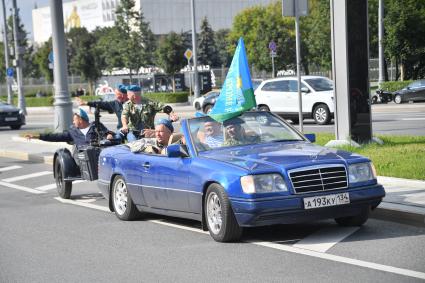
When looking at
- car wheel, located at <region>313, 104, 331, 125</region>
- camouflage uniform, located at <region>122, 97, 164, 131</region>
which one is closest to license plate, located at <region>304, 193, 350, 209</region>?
camouflage uniform, located at <region>122, 97, 164, 131</region>

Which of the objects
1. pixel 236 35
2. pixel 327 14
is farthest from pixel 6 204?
pixel 236 35

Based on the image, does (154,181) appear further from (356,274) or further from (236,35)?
(236,35)

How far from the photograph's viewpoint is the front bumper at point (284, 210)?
7.91 metres

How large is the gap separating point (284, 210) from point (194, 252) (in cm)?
102

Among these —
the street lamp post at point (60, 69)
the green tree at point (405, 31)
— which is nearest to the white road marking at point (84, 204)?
the street lamp post at point (60, 69)

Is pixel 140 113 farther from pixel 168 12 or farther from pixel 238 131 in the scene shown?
pixel 168 12

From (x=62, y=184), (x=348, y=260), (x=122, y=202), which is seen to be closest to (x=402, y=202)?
(x=348, y=260)

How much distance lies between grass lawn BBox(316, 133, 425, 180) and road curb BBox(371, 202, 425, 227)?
2102 mm

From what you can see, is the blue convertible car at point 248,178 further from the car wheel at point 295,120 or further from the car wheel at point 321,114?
the car wheel at point 295,120

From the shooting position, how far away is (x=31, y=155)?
21.4 metres

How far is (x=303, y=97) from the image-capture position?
27.3m

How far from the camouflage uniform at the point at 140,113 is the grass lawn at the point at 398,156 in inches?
148

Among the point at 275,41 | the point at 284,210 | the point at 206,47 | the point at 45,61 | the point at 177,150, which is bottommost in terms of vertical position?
the point at 284,210

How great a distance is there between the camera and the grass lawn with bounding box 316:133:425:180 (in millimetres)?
11852
